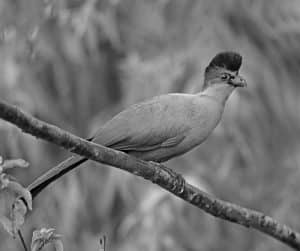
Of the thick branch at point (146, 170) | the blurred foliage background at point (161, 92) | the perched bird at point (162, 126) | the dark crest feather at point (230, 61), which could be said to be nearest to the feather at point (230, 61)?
the dark crest feather at point (230, 61)

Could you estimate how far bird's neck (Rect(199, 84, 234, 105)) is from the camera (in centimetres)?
390

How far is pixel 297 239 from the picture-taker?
11.6 feet

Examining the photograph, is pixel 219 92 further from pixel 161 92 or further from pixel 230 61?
pixel 161 92

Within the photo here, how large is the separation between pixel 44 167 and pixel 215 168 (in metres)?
1.41

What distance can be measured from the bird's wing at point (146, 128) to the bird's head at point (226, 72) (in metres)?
0.30

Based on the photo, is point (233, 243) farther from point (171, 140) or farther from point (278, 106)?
point (171, 140)

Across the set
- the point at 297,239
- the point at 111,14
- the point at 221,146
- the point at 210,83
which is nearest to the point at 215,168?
the point at 221,146

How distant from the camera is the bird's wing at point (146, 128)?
3.54m

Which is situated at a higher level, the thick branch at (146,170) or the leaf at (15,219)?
the thick branch at (146,170)

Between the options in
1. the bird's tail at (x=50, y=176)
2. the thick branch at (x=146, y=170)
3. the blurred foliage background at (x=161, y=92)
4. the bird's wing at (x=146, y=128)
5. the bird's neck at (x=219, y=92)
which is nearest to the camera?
the thick branch at (x=146, y=170)

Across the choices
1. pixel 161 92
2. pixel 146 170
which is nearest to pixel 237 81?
pixel 146 170

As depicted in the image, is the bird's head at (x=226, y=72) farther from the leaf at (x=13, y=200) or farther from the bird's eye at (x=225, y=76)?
the leaf at (x=13, y=200)

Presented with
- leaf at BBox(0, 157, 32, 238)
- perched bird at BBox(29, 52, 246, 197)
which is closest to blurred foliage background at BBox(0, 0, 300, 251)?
perched bird at BBox(29, 52, 246, 197)

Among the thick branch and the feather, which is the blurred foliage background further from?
the thick branch
